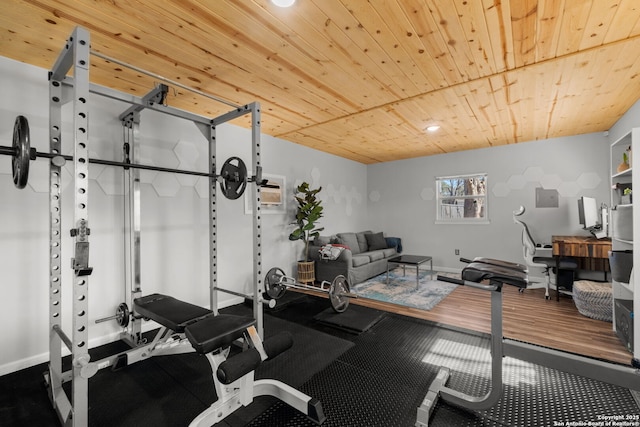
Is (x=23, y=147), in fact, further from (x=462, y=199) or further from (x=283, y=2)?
(x=462, y=199)

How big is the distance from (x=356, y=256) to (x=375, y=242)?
3.61 ft

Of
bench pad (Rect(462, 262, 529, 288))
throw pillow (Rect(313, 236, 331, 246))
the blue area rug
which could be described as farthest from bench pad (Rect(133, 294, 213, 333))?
throw pillow (Rect(313, 236, 331, 246))

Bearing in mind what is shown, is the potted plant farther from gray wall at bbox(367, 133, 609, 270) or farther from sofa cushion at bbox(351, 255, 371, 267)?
gray wall at bbox(367, 133, 609, 270)

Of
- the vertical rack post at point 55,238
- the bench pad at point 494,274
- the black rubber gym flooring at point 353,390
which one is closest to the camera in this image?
the bench pad at point 494,274

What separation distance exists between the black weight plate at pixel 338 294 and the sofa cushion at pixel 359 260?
4.25ft

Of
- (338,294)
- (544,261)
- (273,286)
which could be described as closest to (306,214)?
(273,286)

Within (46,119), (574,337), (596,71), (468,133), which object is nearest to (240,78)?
(46,119)

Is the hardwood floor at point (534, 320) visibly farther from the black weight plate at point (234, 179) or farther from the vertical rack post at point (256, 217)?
the black weight plate at point (234, 179)

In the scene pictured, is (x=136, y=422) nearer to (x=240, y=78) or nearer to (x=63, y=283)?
(x=63, y=283)

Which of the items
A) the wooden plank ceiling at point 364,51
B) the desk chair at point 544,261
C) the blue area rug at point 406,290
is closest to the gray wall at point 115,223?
the wooden plank ceiling at point 364,51

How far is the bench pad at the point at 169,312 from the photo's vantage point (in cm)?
180

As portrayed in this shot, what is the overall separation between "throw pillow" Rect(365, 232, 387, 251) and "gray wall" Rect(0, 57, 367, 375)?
187 centimetres

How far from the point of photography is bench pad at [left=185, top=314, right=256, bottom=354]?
1.42m

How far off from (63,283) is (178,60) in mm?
2033
